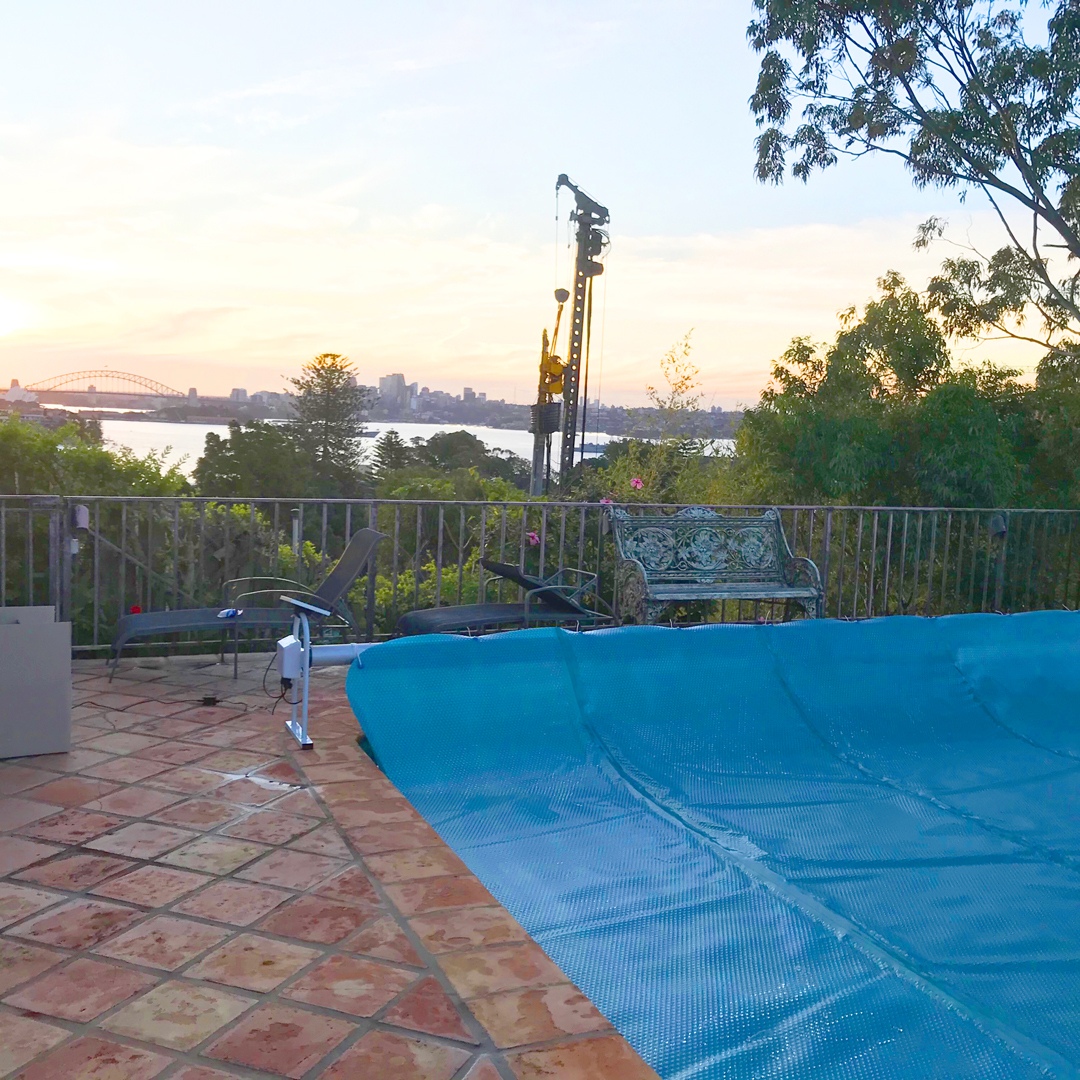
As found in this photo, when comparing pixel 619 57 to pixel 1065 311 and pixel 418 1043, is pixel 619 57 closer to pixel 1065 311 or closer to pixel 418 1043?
pixel 1065 311

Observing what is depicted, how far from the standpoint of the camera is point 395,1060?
1.81 m

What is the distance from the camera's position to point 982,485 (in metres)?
9.43

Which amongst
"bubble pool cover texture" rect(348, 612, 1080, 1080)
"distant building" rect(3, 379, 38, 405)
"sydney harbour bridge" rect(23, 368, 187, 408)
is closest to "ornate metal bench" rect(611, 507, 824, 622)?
"bubble pool cover texture" rect(348, 612, 1080, 1080)

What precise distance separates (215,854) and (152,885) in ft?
0.76

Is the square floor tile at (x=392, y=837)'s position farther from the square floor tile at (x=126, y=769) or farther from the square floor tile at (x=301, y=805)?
the square floor tile at (x=126, y=769)

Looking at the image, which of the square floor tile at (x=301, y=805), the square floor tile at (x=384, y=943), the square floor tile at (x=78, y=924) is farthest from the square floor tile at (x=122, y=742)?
the square floor tile at (x=384, y=943)

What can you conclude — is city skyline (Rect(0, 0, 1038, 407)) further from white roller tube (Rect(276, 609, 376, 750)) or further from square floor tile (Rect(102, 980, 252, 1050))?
square floor tile (Rect(102, 980, 252, 1050))

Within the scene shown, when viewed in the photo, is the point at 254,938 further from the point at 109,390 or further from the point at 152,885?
the point at 109,390

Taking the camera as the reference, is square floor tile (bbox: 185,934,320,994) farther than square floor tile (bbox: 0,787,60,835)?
No

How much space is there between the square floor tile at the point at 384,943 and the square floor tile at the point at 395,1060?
31 centimetres

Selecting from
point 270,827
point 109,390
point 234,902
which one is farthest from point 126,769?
point 109,390

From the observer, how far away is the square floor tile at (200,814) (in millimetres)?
2979

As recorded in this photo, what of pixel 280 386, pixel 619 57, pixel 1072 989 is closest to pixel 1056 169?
pixel 619 57

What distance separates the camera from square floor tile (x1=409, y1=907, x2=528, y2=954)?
7.50 ft
